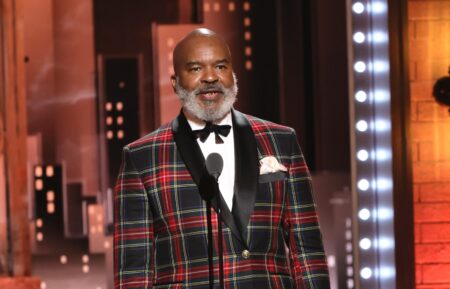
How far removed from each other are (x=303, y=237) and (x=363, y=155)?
2.13 meters

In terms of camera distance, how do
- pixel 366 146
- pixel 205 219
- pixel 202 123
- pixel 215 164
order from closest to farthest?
pixel 215 164, pixel 205 219, pixel 202 123, pixel 366 146

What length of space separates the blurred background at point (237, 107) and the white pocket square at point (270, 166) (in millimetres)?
1996

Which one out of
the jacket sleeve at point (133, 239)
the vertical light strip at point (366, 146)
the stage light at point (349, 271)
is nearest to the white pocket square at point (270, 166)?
the jacket sleeve at point (133, 239)

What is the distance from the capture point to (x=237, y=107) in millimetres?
4934

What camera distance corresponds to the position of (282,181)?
2906 millimetres

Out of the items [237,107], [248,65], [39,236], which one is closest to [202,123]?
[237,107]

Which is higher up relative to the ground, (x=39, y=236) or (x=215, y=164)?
(x=215, y=164)

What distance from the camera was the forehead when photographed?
9.41 ft

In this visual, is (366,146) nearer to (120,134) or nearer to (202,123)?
(120,134)

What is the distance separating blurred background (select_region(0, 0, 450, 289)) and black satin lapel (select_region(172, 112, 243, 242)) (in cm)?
201

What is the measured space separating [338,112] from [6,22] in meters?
1.73

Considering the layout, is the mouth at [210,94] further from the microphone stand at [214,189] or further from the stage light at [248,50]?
the stage light at [248,50]

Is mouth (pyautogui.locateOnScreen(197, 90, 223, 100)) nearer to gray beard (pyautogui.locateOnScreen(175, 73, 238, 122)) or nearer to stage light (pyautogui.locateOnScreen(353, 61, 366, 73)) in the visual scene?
gray beard (pyautogui.locateOnScreen(175, 73, 238, 122))

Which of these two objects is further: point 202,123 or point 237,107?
point 237,107
